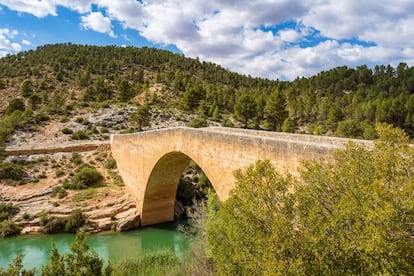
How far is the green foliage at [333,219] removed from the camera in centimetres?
372

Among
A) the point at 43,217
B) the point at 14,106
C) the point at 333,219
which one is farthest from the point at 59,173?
the point at 333,219

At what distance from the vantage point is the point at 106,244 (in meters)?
18.2

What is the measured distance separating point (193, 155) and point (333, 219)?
9.40m

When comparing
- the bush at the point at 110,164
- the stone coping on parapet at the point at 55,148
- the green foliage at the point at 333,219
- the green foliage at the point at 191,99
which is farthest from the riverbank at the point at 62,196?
the green foliage at the point at 191,99

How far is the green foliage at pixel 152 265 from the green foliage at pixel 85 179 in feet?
38.0

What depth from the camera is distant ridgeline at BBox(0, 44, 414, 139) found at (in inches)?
1705

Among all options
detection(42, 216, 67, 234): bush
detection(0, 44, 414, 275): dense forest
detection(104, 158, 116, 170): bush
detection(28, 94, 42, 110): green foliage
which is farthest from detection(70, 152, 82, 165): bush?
detection(28, 94, 42, 110): green foliage

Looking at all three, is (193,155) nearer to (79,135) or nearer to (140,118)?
(79,135)

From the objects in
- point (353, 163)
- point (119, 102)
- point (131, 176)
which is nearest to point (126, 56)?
point (119, 102)

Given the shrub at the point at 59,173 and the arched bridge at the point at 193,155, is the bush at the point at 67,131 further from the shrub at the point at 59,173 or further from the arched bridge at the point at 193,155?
the shrub at the point at 59,173

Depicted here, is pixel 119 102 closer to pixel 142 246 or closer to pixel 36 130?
pixel 36 130

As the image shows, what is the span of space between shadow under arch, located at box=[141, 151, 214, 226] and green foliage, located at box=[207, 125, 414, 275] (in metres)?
12.9

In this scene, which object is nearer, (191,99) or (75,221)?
(75,221)

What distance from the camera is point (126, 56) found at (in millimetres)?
82375
